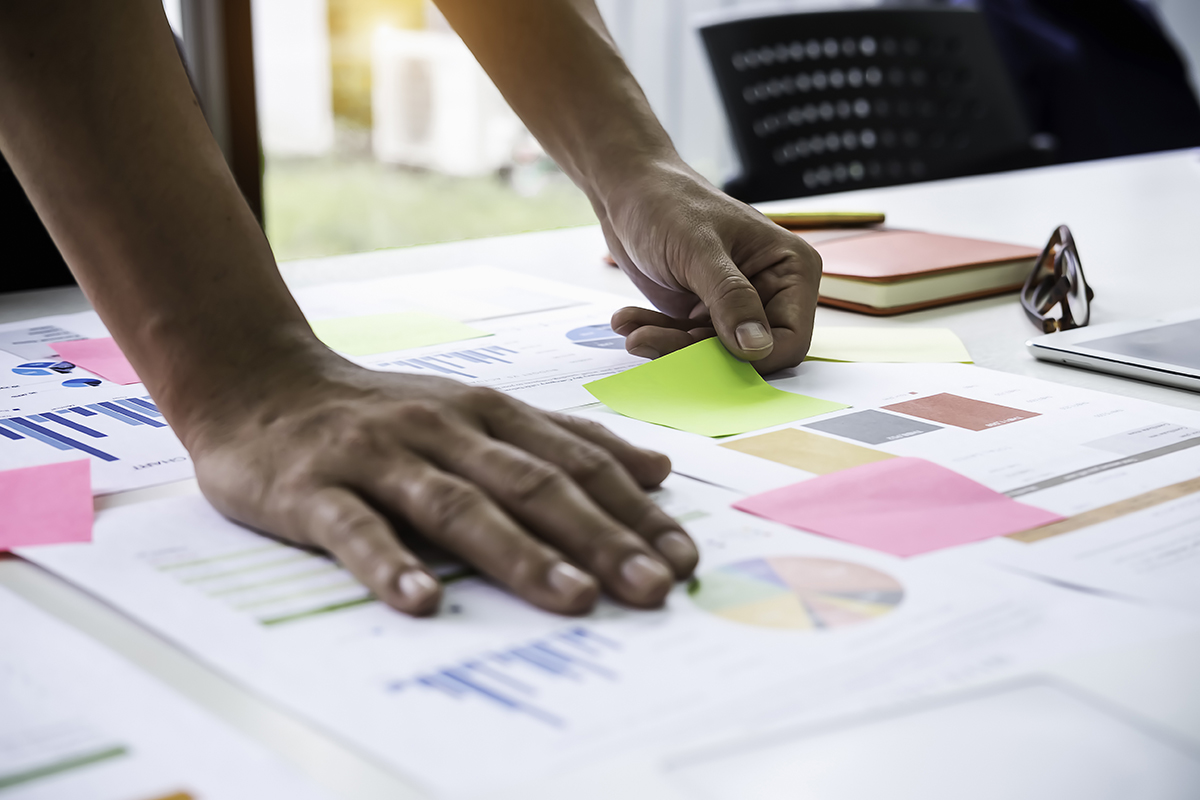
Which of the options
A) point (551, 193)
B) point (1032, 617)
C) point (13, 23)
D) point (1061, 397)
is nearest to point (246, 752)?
point (1032, 617)

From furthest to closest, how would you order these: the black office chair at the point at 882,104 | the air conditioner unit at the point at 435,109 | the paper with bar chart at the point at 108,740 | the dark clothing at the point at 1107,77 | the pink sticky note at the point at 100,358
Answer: the air conditioner unit at the point at 435,109
the dark clothing at the point at 1107,77
the black office chair at the point at 882,104
the pink sticky note at the point at 100,358
the paper with bar chart at the point at 108,740

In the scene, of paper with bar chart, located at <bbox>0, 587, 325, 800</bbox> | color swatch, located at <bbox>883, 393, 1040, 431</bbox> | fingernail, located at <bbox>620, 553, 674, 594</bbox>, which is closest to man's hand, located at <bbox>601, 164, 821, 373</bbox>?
color swatch, located at <bbox>883, 393, 1040, 431</bbox>

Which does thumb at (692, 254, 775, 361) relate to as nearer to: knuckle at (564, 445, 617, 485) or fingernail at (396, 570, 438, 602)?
knuckle at (564, 445, 617, 485)

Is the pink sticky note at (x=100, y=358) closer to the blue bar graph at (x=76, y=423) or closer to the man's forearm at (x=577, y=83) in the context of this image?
the blue bar graph at (x=76, y=423)

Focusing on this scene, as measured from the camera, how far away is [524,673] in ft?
1.30

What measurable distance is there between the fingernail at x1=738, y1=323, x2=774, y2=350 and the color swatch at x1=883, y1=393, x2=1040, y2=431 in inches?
3.8

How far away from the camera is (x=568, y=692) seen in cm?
38

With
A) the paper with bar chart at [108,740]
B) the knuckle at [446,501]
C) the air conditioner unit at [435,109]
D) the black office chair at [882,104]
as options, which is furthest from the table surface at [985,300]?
the air conditioner unit at [435,109]

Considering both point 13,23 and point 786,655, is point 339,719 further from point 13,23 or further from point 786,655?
point 13,23

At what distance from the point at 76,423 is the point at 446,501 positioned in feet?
1.11

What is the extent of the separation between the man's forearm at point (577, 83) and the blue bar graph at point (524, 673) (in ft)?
1.90

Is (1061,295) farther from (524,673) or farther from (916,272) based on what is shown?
(524,673)

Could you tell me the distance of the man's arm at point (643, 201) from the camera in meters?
0.81

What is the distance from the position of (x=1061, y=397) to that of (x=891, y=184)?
1.52 meters
